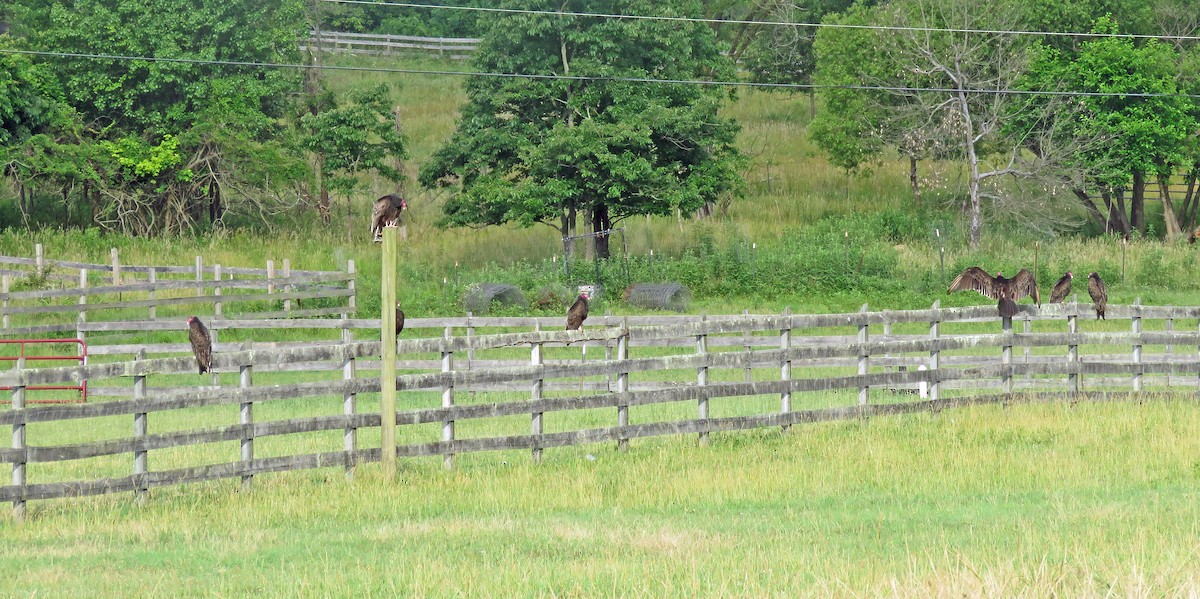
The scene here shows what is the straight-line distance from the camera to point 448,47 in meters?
71.9

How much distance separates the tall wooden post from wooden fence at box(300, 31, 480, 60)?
191 feet

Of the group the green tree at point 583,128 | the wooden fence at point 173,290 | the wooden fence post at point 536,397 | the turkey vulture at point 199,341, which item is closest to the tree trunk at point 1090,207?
the green tree at point 583,128

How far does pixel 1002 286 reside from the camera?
17281 mm

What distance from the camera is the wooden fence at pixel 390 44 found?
232 ft

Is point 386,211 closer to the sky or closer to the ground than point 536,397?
closer to the sky

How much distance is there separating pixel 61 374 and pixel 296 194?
38234 millimetres

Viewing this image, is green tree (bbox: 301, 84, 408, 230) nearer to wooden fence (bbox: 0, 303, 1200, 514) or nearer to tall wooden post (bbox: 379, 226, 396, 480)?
wooden fence (bbox: 0, 303, 1200, 514)

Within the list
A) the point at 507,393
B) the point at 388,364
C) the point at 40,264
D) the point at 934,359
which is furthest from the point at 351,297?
the point at 388,364

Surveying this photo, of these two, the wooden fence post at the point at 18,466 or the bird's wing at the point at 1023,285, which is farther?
the bird's wing at the point at 1023,285

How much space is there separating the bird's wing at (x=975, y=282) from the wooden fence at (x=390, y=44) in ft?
181

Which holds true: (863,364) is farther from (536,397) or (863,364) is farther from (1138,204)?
(1138,204)

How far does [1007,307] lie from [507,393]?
844 centimetres

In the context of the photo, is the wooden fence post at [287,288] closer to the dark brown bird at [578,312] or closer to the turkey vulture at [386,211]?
the dark brown bird at [578,312]

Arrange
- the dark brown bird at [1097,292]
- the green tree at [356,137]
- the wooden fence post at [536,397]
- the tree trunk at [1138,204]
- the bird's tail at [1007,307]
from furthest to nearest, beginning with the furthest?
the tree trunk at [1138,204]
the green tree at [356,137]
the dark brown bird at [1097,292]
the bird's tail at [1007,307]
the wooden fence post at [536,397]
